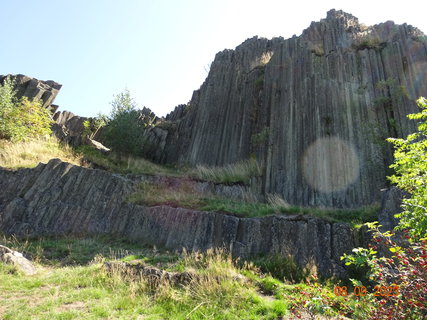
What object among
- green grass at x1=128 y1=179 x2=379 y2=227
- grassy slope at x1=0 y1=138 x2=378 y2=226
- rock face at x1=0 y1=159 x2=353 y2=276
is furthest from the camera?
grassy slope at x1=0 y1=138 x2=378 y2=226

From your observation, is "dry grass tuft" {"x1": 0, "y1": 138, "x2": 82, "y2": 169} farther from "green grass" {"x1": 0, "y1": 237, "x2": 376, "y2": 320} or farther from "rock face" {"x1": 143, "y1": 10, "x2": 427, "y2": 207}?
"rock face" {"x1": 143, "y1": 10, "x2": 427, "y2": 207}

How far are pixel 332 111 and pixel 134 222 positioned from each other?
10.7m

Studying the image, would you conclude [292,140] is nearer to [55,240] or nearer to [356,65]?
[356,65]

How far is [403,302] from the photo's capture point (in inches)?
156

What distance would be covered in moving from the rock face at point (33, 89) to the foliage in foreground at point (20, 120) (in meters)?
2.46

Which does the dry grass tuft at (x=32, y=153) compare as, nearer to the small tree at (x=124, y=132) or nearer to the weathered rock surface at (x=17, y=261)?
the small tree at (x=124, y=132)

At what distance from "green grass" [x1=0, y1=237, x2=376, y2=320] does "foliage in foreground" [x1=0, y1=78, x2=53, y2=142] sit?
1260 cm

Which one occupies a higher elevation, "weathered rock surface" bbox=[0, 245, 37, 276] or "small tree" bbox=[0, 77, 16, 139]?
"small tree" bbox=[0, 77, 16, 139]

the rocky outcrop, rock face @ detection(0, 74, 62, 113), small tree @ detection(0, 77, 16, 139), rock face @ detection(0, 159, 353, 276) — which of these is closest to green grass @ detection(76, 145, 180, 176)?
the rocky outcrop

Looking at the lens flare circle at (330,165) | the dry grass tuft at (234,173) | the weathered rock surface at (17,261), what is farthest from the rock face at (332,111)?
the weathered rock surface at (17,261)

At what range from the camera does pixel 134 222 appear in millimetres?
13125

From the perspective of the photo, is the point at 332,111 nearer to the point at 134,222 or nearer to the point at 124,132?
the point at 134,222

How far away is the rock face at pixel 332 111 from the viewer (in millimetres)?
13961

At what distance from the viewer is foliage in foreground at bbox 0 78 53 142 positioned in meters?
18.5
